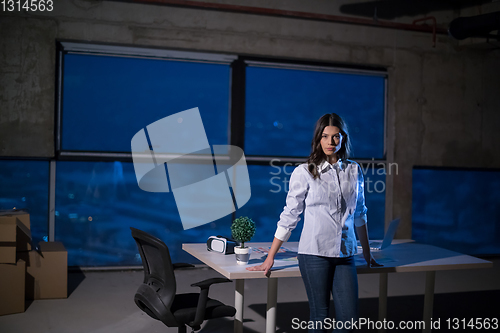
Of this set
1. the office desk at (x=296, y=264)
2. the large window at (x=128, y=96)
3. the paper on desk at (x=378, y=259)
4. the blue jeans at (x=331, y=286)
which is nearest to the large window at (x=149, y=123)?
the large window at (x=128, y=96)

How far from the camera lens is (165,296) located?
2354mm

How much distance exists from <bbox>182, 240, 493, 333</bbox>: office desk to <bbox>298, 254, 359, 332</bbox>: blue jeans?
242mm

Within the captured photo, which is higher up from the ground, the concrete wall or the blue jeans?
the concrete wall

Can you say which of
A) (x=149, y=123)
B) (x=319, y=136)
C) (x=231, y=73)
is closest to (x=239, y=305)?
(x=319, y=136)

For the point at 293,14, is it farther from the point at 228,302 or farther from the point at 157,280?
the point at 157,280

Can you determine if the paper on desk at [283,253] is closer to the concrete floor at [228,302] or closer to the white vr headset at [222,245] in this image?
the white vr headset at [222,245]

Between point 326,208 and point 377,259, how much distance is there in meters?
0.84

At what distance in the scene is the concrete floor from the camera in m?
3.45

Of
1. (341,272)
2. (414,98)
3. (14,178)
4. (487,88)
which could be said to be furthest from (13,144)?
(487,88)

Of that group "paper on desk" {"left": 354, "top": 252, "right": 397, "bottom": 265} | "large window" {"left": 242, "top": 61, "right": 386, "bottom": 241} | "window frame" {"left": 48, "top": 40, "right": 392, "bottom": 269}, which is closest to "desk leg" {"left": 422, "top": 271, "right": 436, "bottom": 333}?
"paper on desk" {"left": 354, "top": 252, "right": 397, "bottom": 265}

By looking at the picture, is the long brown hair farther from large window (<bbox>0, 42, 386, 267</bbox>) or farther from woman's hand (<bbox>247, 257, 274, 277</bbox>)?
large window (<bbox>0, 42, 386, 267</bbox>)

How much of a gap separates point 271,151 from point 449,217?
2718 mm

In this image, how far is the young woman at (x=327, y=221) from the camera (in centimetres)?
216

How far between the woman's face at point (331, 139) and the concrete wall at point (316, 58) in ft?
11.5
